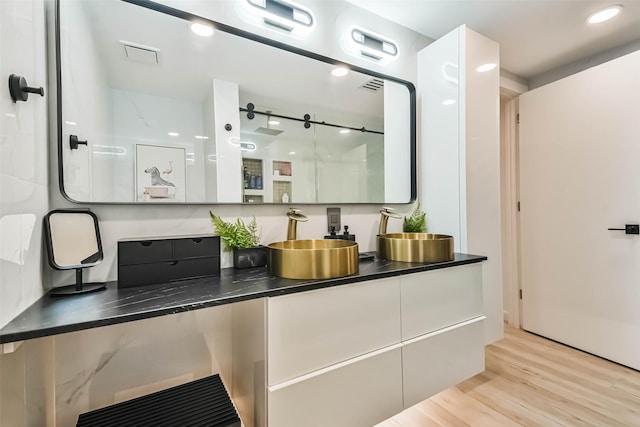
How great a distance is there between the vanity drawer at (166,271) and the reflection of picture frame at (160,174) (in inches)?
11.3

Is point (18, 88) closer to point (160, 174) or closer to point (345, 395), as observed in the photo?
point (160, 174)

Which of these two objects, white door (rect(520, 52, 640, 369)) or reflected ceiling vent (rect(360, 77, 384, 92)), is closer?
reflected ceiling vent (rect(360, 77, 384, 92))

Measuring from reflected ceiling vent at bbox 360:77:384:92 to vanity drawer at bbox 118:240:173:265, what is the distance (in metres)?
1.36

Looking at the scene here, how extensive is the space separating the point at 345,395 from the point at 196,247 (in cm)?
77

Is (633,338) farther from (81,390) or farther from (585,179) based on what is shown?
(81,390)

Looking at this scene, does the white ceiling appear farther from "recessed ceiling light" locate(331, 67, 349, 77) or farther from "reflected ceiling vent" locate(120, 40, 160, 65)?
"reflected ceiling vent" locate(120, 40, 160, 65)

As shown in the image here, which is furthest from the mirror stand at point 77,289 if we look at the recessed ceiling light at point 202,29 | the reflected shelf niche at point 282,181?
the recessed ceiling light at point 202,29

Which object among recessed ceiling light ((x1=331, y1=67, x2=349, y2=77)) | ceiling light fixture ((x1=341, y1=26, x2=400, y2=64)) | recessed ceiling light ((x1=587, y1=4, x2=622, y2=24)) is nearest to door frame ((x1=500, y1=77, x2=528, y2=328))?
recessed ceiling light ((x1=587, y1=4, x2=622, y2=24))

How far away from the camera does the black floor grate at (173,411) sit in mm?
934

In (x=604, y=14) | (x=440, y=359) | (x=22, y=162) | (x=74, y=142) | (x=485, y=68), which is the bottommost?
(x=440, y=359)

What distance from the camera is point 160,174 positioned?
46.2 inches

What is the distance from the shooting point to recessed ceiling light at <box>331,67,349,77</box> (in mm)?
1613

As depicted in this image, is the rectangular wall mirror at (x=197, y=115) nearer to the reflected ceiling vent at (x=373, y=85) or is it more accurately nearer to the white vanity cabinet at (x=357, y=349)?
the reflected ceiling vent at (x=373, y=85)

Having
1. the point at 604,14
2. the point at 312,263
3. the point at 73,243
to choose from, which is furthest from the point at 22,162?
the point at 604,14
